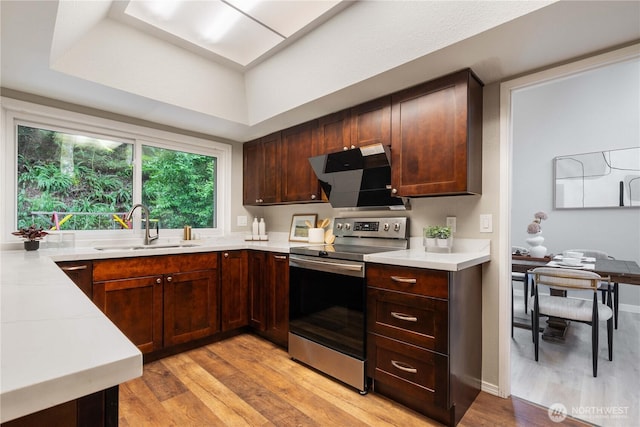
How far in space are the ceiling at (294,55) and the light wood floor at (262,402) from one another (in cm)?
209

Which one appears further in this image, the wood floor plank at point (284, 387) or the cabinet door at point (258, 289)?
the cabinet door at point (258, 289)

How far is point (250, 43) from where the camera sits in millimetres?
2479

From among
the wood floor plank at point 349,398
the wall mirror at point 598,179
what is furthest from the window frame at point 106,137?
the wall mirror at point 598,179

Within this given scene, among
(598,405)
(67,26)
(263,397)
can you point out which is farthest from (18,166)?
(598,405)

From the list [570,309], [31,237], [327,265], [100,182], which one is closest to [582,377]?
[570,309]

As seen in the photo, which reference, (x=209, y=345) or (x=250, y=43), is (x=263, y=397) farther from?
(x=250, y=43)

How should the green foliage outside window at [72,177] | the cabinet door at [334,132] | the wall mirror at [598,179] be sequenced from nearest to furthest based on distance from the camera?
the green foliage outside window at [72,177], the cabinet door at [334,132], the wall mirror at [598,179]

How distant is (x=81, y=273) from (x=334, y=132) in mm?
2176

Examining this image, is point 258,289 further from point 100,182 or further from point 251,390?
point 100,182

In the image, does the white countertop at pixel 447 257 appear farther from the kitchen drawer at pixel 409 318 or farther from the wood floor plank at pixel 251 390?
the wood floor plank at pixel 251 390

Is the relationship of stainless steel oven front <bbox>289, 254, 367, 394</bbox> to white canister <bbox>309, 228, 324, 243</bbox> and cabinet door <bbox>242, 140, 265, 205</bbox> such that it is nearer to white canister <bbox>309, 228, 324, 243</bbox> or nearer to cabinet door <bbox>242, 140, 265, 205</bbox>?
white canister <bbox>309, 228, 324, 243</bbox>

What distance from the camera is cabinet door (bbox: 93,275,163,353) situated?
2.28m

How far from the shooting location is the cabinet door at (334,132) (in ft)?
8.73

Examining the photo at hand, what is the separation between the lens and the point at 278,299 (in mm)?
2756
